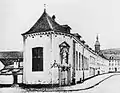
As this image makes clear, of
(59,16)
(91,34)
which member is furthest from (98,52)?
(59,16)

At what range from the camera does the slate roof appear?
2035mm

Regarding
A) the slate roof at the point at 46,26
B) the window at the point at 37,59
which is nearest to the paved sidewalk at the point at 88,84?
the window at the point at 37,59

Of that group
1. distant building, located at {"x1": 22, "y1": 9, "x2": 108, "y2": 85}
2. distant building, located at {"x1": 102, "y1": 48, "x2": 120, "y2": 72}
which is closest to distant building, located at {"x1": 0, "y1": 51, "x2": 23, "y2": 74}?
distant building, located at {"x1": 22, "y1": 9, "x2": 108, "y2": 85}

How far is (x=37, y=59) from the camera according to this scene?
6.64ft

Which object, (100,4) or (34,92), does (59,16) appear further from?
(34,92)

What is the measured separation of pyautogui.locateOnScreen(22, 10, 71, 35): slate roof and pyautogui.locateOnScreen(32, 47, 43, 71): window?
0.07 metres

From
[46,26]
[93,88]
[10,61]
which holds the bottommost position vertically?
[93,88]

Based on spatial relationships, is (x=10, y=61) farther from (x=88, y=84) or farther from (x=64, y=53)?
(x=88, y=84)

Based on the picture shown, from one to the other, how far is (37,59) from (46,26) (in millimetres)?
132

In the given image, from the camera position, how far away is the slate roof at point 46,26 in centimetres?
204

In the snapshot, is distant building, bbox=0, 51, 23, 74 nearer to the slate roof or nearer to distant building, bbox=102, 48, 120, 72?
the slate roof

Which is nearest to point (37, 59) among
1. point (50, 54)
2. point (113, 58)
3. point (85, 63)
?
point (50, 54)

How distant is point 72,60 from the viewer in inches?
80.7

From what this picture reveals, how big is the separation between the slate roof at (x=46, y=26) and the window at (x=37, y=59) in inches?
2.9
